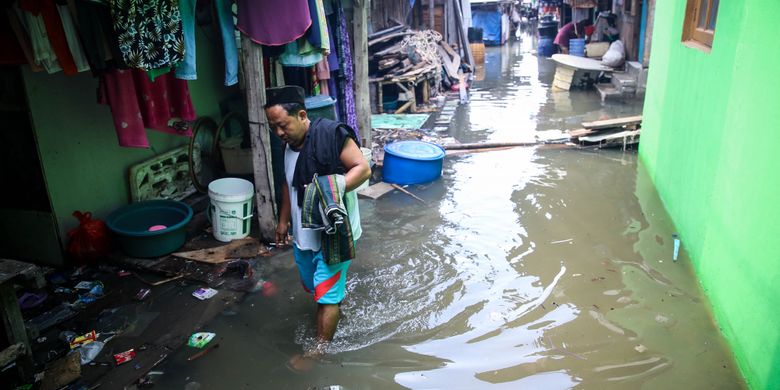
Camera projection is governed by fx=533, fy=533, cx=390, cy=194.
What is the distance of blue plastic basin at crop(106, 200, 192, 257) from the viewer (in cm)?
522

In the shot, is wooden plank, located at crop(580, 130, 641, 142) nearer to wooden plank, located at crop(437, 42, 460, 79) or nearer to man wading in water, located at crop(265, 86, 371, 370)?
man wading in water, located at crop(265, 86, 371, 370)

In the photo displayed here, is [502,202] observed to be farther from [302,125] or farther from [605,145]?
[302,125]

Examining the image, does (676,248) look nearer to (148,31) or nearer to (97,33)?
(148,31)

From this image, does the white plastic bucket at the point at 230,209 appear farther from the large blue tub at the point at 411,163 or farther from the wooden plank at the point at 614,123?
the wooden plank at the point at 614,123

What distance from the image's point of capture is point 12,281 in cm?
327

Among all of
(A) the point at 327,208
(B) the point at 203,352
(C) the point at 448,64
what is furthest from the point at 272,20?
(C) the point at 448,64

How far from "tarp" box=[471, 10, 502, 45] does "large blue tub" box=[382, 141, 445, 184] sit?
23.3 meters

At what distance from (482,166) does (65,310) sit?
595 cm

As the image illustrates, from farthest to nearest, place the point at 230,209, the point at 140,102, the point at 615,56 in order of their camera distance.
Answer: the point at 615,56, the point at 230,209, the point at 140,102

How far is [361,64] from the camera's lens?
7805 millimetres

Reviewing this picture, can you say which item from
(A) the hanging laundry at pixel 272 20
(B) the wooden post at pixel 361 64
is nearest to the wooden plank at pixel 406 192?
(B) the wooden post at pixel 361 64

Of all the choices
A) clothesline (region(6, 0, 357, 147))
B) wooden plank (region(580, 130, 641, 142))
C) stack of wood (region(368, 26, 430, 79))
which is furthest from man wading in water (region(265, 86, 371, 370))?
stack of wood (region(368, 26, 430, 79))

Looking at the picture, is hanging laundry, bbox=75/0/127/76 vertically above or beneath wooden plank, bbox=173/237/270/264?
above

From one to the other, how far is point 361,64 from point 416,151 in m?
1.51
